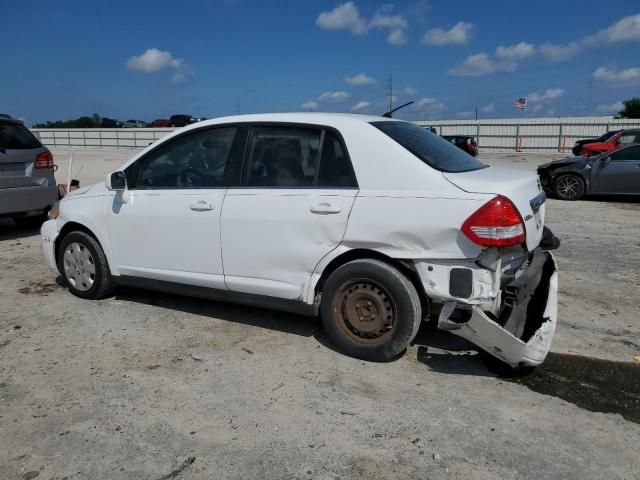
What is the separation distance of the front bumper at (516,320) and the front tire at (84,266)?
3219 mm

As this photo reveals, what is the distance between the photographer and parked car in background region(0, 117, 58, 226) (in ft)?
25.3

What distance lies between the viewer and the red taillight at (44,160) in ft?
26.7

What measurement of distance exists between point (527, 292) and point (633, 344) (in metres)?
1.09

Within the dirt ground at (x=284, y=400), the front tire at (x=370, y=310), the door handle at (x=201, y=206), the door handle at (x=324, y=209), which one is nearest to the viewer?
the dirt ground at (x=284, y=400)

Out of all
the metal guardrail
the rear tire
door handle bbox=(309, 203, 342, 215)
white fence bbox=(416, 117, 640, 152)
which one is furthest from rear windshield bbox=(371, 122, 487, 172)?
the metal guardrail

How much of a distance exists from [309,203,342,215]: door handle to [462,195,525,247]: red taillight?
35.1 inches

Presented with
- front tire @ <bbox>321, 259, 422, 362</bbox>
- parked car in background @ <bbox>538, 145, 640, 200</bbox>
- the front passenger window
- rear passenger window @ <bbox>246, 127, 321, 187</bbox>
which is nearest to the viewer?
front tire @ <bbox>321, 259, 422, 362</bbox>

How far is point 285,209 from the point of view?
12.9 feet

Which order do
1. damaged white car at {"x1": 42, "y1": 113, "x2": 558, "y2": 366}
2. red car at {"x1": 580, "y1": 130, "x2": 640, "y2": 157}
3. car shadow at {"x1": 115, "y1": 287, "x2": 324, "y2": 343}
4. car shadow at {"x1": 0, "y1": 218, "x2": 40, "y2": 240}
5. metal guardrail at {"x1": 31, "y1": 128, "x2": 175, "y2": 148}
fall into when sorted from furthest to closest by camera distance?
metal guardrail at {"x1": 31, "y1": 128, "x2": 175, "y2": 148}, red car at {"x1": 580, "y1": 130, "x2": 640, "y2": 157}, car shadow at {"x1": 0, "y1": 218, "x2": 40, "y2": 240}, car shadow at {"x1": 115, "y1": 287, "x2": 324, "y2": 343}, damaged white car at {"x1": 42, "y1": 113, "x2": 558, "y2": 366}

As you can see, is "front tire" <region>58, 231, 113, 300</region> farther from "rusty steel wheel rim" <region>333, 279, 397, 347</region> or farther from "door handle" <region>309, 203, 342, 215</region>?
"rusty steel wheel rim" <region>333, 279, 397, 347</region>

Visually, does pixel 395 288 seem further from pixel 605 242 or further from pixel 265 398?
pixel 605 242

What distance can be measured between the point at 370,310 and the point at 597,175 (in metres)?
10.1

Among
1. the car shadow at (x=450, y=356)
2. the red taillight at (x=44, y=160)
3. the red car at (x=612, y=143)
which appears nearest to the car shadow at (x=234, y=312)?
the car shadow at (x=450, y=356)

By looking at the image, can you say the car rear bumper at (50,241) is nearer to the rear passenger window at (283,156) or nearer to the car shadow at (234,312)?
the car shadow at (234,312)
